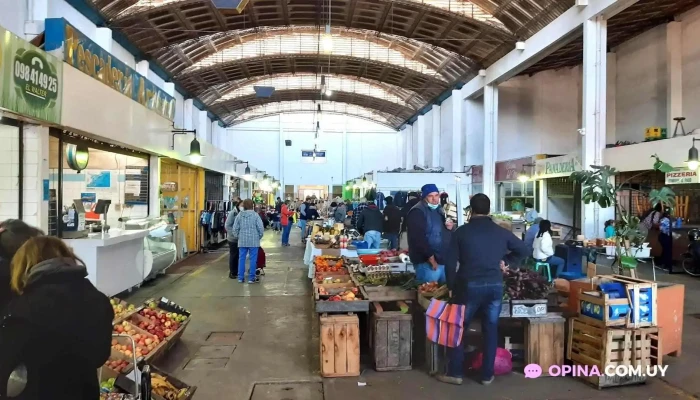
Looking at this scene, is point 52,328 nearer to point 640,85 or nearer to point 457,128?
point 640,85

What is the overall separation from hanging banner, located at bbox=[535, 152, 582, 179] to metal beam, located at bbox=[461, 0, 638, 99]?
9.71ft

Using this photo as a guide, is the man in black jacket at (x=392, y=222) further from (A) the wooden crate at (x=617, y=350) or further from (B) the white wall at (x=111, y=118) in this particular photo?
(A) the wooden crate at (x=617, y=350)

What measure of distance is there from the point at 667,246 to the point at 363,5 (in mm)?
10264

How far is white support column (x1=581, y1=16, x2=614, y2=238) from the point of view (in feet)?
36.7

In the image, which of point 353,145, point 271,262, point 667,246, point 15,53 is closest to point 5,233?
point 15,53

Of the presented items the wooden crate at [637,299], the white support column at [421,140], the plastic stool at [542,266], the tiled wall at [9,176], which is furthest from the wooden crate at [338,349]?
the white support column at [421,140]

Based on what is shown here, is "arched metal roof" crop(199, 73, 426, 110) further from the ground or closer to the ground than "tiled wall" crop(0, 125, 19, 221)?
further from the ground

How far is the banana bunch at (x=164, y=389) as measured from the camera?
321cm

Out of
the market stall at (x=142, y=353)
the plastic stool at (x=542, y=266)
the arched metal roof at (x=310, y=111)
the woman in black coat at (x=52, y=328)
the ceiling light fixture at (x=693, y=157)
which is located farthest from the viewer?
the arched metal roof at (x=310, y=111)

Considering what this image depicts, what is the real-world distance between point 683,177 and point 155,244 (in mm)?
10593

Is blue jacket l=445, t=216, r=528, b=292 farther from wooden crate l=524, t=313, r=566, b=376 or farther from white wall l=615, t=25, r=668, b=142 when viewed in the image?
white wall l=615, t=25, r=668, b=142

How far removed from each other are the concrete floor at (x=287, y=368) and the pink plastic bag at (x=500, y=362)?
8 centimetres

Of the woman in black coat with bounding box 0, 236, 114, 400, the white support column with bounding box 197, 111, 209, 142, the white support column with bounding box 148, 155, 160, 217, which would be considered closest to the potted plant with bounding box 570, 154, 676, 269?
the woman in black coat with bounding box 0, 236, 114, 400

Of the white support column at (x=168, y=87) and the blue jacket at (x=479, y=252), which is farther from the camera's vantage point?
the white support column at (x=168, y=87)
